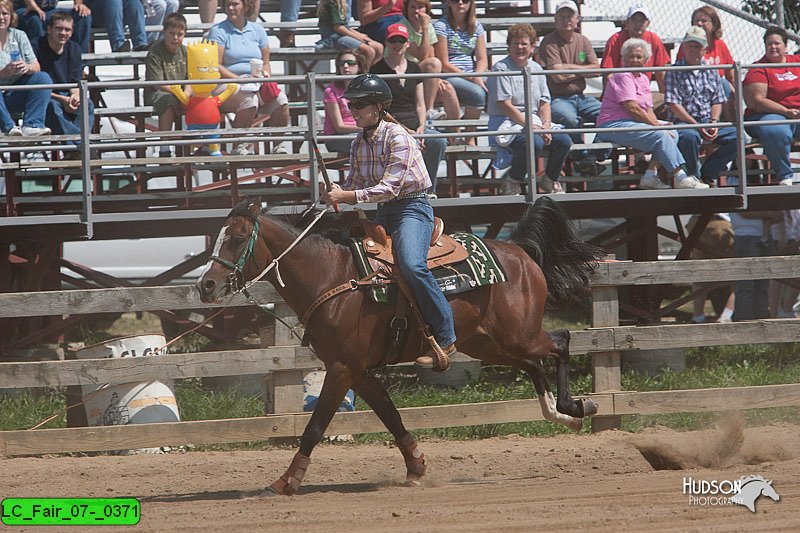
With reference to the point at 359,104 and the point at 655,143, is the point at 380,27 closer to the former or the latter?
the point at 655,143

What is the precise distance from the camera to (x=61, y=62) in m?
11.3

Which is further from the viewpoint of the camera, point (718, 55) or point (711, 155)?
point (718, 55)

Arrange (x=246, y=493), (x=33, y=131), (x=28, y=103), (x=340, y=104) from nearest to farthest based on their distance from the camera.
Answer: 1. (x=246, y=493)
2. (x=33, y=131)
3. (x=28, y=103)
4. (x=340, y=104)

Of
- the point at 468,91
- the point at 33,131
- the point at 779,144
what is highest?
the point at 468,91

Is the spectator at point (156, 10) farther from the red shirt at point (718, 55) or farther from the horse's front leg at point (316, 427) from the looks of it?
the horse's front leg at point (316, 427)

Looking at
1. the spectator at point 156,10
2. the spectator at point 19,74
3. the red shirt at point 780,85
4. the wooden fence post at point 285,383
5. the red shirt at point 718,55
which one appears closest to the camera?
the wooden fence post at point 285,383

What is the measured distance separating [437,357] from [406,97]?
3755 millimetres

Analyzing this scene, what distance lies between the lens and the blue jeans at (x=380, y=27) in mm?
12219

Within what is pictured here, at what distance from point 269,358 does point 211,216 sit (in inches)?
67.3

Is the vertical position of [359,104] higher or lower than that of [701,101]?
higher

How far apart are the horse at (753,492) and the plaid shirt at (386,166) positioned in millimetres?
2941

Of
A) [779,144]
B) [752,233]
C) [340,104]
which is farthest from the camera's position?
[752,233]

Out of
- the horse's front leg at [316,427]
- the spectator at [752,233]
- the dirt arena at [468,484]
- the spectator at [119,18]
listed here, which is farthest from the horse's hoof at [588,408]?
the spectator at [119,18]

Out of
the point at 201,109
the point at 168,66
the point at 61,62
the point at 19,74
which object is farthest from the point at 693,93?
the point at 19,74
